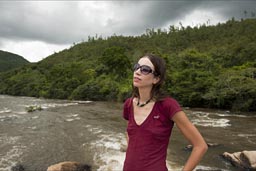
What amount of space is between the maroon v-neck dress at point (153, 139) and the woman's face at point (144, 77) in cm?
19

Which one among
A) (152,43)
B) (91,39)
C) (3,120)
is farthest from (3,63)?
(3,120)

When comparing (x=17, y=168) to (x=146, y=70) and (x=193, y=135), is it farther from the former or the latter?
(x=193, y=135)

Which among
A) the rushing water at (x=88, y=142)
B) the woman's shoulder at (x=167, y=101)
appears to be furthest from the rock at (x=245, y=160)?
the woman's shoulder at (x=167, y=101)

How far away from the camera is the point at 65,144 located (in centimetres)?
1371

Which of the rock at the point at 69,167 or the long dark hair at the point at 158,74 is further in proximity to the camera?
the rock at the point at 69,167

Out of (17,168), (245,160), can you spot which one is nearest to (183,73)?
(245,160)

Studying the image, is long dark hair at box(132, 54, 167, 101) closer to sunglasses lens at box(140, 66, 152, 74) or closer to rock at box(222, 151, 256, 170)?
sunglasses lens at box(140, 66, 152, 74)

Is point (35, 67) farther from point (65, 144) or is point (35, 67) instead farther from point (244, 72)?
point (65, 144)

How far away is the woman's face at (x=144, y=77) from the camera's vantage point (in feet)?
7.24

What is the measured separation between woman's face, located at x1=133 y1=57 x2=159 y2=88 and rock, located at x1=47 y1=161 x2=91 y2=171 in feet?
24.7

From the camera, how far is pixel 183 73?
34.9 m

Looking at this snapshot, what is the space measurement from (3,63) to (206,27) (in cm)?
9951

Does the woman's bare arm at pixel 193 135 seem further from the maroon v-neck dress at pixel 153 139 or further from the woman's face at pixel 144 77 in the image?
the woman's face at pixel 144 77

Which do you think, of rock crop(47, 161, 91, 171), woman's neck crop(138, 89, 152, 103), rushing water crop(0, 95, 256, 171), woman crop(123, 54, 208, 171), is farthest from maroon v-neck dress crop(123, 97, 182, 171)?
rushing water crop(0, 95, 256, 171)
